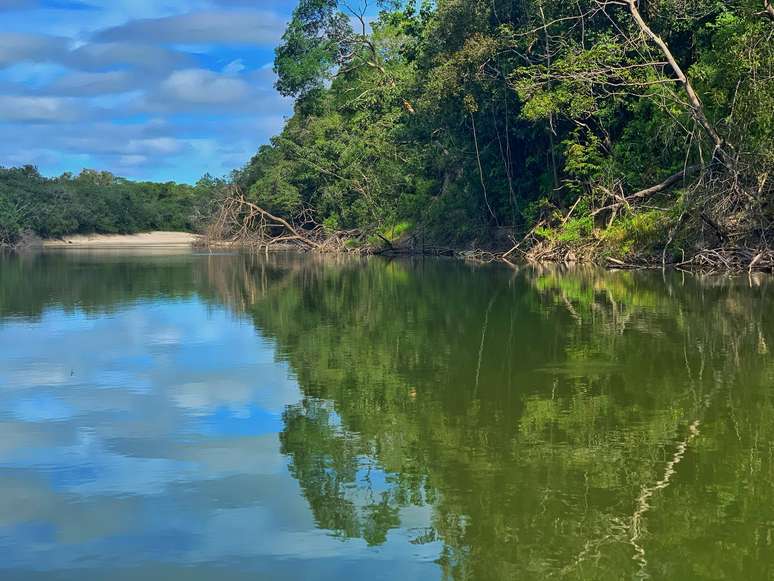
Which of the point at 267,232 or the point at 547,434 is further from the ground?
the point at 267,232

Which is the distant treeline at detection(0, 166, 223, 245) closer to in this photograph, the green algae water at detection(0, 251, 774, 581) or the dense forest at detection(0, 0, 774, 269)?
the dense forest at detection(0, 0, 774, 269)

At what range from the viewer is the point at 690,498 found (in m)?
5.30

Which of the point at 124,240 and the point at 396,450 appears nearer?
the point at 396,450

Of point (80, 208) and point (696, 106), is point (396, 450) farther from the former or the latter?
point (80, 208)

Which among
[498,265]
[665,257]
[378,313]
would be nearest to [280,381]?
[378,313]

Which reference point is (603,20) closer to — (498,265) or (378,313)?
(498,265)

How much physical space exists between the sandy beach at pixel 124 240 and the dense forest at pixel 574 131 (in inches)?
1519

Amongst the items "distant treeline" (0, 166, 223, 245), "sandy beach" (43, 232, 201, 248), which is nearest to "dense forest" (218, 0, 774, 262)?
"distant treeline" (0, 166, 223, 245)

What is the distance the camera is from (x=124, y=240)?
300 feet

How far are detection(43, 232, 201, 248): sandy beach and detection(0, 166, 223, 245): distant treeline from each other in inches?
25.1

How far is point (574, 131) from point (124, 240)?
71.3 metres

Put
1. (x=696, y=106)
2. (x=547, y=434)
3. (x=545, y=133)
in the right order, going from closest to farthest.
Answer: (x=547, y=434) < (x=696, y=106) < (x=545, y=133)

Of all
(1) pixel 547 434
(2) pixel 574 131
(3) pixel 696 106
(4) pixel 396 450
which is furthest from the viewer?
(2) pixel 574 131

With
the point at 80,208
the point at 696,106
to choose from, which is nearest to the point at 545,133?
the point at 696,106
